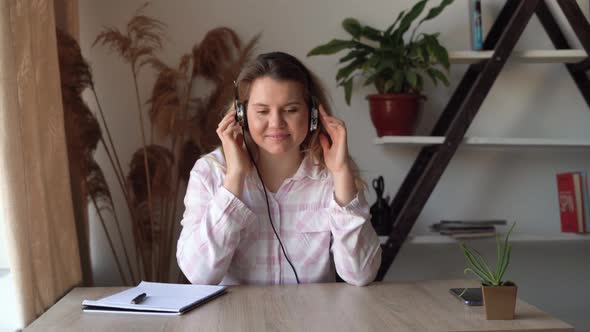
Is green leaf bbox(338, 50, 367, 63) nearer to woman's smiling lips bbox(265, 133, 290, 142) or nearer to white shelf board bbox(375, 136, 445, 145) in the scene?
white shelf board bbox(375, 136, 445, 145)

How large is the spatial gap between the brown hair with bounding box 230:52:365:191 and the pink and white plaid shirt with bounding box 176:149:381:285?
5 cm

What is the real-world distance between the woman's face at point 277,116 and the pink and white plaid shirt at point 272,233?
0.54 ft

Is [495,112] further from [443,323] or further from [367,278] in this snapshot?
[443,323]

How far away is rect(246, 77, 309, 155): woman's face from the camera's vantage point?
1.65 m

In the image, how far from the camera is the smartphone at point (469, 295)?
136 centimetres

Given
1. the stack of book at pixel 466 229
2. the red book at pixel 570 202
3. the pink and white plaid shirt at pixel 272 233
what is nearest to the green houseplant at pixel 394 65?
the stack of book at pixel 466 229

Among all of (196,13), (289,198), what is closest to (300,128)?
(289,198)

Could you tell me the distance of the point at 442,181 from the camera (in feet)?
10.4

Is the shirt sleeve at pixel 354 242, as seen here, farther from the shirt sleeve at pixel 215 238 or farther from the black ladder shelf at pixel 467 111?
the black ladder shelf at pixel 467 111

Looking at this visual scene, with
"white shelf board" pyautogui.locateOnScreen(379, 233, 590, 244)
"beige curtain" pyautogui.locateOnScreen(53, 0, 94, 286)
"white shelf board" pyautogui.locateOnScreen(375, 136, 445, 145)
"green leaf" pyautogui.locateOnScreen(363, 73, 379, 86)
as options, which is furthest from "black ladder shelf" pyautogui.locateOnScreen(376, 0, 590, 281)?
"beige curtain" pyautogui.locateOnScreen(53, 0, 94, 286)

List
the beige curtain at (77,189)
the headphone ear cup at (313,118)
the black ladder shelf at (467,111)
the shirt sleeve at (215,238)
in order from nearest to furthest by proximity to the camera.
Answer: the shirt sleeve at (215,238)
the headphone ear cup at (313,118)
the beige curtain at (77,189)
the black ladder shelf at (467,111)

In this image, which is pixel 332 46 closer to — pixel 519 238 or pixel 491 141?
pixel 491 141

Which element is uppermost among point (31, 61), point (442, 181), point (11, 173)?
point (31, 61)

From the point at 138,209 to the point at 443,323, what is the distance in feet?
6.21
